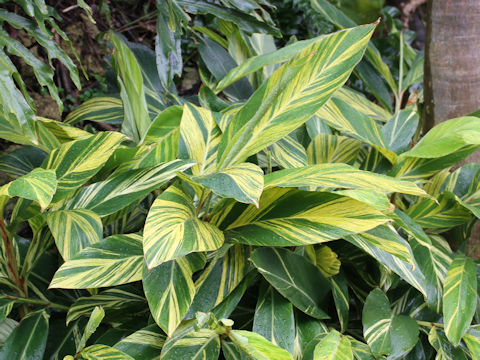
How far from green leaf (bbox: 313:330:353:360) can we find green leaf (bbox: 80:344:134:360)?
284 mm

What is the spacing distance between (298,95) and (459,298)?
1.56 ft

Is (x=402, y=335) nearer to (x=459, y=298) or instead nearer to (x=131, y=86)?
(x=459, y=298)

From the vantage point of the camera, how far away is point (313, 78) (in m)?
0.74

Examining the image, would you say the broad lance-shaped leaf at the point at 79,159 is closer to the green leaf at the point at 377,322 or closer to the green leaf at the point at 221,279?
the green leaf at the point at 221,279

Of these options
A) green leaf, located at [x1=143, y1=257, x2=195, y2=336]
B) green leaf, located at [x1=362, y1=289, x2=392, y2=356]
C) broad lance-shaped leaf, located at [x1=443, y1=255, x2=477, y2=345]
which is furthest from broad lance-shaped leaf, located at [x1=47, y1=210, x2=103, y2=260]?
broad lance-shaped leaf, located at [x1=443, y1=255, x2=477, y2=345]

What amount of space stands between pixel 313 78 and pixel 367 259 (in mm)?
429

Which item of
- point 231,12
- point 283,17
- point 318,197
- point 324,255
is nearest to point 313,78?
point 318,197

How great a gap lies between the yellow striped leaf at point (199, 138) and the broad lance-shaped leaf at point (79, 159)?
13 cm

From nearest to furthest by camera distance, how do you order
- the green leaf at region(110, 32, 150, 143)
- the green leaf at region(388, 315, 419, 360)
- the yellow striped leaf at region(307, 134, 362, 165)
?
the green leaf at region(388, 315, 419, 360)
the green leaf at region(110, 32, 150, 143)
the yellow striped leaf at region(307, 134, 362, 165)

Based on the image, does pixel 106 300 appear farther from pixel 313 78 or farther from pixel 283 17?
pixel 283 17

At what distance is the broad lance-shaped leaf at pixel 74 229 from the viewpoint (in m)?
0.69

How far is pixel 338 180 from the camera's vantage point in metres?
Result: 0.69

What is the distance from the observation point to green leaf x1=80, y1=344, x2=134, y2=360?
670 mm

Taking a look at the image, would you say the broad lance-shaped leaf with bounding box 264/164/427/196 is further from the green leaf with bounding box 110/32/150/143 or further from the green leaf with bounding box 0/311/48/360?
the green leaf with bounding box 0/311/48/360
